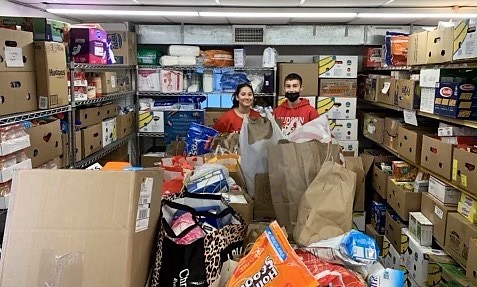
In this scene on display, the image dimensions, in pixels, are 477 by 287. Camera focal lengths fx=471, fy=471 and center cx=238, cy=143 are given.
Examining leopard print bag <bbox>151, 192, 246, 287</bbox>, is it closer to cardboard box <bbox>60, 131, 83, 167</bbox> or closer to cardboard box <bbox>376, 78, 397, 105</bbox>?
cardboard box <bbox>60, 131, 83, 167</bbox>

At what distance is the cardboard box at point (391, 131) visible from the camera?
4.28 metres

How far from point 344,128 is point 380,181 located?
1.15m

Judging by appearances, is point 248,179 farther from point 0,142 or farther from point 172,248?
point 0,142

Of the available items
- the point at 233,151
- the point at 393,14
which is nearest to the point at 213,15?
the point at 393,14

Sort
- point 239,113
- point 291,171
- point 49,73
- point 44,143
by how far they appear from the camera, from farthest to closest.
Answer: point 239,113 < point 44,143 < point 49,73 < point 291,171

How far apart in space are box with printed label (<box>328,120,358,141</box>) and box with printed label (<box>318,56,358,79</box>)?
522 mm

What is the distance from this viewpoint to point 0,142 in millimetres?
2336

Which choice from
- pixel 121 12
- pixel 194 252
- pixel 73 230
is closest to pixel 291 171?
pixel 194 252

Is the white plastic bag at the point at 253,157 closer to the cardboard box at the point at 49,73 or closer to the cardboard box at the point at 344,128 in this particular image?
the cardboard box at the point at 49,73

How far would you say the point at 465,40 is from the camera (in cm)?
286

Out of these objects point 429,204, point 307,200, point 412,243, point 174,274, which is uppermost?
point 307,200

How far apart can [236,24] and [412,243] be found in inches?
131

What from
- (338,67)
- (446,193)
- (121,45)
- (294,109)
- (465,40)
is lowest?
(446,193)

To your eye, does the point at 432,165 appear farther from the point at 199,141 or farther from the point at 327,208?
the point at 327,208
